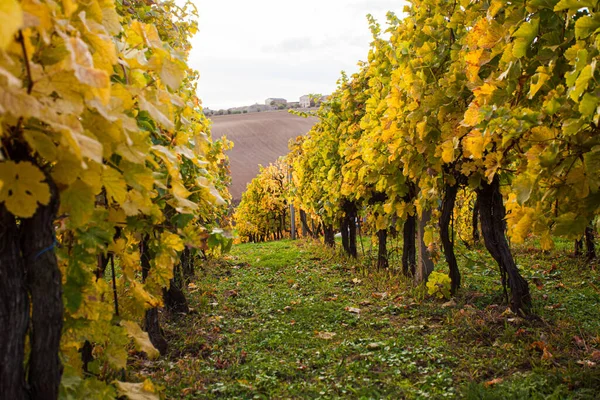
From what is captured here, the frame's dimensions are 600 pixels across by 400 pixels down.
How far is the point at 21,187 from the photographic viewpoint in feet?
4.02

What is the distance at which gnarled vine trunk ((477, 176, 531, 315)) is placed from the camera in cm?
443

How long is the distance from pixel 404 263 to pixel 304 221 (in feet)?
32.4

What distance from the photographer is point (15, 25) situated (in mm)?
861

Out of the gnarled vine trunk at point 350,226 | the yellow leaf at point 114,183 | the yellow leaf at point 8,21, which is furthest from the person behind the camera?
the gnarled vine trunk at point 350,226

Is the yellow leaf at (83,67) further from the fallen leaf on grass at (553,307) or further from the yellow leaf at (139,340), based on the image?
the fallen leaf on grass at (553,307)

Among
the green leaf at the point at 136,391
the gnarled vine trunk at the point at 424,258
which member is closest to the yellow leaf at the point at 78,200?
the green leaf at the point at 136,391

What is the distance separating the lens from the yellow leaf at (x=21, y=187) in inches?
47.7

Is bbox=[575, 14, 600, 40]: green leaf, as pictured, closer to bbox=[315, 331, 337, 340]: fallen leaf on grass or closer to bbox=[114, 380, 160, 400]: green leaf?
Result: bbox=[114, 380, 160, 400]: green leaf

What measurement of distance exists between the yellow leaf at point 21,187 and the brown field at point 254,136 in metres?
37.0

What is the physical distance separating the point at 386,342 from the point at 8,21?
3.90 m

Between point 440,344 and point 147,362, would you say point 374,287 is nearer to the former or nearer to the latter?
point 440,344

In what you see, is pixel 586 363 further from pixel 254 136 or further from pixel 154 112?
pixel 254 136

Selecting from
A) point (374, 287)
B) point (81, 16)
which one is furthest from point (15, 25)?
point (374, 287)

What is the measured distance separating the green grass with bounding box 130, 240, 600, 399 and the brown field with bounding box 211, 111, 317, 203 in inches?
1280
